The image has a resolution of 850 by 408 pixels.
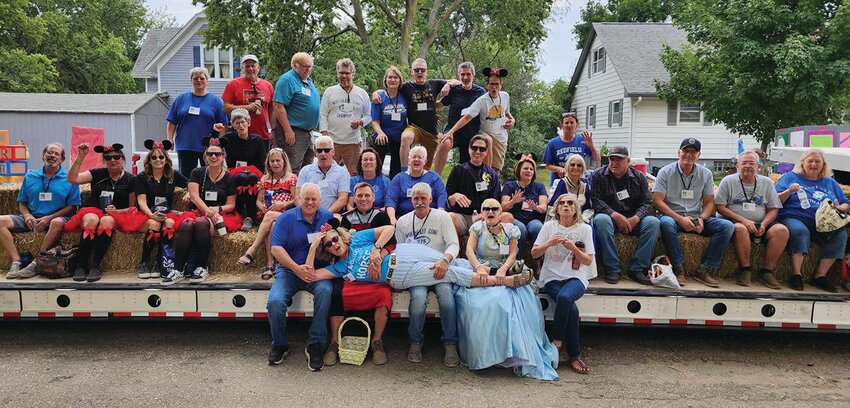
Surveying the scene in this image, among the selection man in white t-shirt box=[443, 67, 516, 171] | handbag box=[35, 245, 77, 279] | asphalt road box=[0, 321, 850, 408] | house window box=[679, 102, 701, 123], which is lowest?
asphalt road box=[0, 321, 850, 408]

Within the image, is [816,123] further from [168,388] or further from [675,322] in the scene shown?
[168,388]

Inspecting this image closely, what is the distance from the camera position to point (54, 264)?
567 centimetres

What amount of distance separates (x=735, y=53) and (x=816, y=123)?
247cm

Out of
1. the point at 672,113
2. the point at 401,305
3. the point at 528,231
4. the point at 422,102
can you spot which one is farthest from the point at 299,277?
the point at 672,113

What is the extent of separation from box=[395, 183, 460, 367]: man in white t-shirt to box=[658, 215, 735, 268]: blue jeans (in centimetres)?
216

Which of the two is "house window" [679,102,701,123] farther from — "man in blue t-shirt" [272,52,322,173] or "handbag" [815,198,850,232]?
"man in blue t-shirt" [272,52,322,173]

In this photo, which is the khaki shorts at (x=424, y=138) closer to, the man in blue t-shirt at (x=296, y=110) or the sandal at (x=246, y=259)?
the man in blue t-shirt at (x=296, y=110)

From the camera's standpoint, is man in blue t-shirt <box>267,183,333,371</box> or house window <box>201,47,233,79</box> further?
house window <box>201,47,233,79</box>

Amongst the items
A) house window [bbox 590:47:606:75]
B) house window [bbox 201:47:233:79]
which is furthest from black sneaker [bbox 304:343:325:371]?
house window [bbox 590:47:606:75]

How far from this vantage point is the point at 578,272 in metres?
5.30

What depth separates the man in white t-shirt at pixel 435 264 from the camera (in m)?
5.19

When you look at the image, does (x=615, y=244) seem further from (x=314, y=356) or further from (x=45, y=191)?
(x=45, y=191)

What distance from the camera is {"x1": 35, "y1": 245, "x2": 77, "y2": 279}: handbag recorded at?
18.6 ft

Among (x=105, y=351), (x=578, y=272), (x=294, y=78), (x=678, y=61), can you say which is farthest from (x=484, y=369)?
(x=678, y=61)
